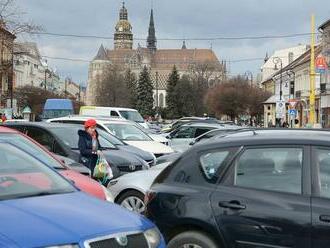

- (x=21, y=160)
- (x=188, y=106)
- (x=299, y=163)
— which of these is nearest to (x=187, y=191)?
(x=299, y=163)

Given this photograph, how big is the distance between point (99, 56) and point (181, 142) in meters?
173

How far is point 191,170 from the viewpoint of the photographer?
20.0 feet

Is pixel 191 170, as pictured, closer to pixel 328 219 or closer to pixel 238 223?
pixel 238 223

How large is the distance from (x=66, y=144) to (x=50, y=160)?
4190 mm

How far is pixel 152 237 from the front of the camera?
462cm

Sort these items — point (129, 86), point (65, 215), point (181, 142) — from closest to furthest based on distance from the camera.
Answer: point (65, 215)
point (181, 142)
point (129, 86)

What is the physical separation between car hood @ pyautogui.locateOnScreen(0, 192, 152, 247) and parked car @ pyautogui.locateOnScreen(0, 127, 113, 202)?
1.70 m

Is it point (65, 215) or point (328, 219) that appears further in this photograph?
point (328, 219)

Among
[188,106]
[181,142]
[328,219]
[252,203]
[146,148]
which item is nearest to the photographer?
[328,219]

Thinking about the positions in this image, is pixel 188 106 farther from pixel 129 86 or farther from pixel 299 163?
pixel 299 163

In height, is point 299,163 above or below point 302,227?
above

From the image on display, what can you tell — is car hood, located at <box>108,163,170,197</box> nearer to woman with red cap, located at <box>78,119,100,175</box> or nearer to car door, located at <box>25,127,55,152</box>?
woman with red cap, located at <box>78,119,100,175</box>

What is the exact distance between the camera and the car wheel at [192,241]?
5680mm

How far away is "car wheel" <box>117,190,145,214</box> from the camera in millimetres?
9375
